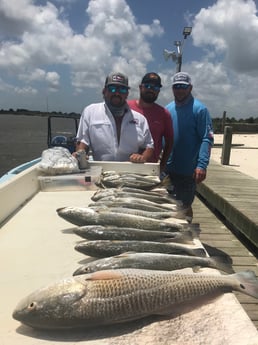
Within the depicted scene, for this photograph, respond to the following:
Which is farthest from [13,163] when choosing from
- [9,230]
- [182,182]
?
[9,230]

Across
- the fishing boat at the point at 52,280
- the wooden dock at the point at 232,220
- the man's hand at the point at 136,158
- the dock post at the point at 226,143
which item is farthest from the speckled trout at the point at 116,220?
the dock post at the point at 226,143

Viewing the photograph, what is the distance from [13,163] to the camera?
3017cm

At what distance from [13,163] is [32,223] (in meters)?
28.5

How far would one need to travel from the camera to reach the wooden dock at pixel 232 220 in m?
5.52

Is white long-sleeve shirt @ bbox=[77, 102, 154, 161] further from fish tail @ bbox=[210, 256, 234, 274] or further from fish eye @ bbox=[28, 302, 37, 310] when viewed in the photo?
fish eye @ bbox=[28, 302, 37, 310]

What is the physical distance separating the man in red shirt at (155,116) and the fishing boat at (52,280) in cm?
162

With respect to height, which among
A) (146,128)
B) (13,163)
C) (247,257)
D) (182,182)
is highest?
(146,128)

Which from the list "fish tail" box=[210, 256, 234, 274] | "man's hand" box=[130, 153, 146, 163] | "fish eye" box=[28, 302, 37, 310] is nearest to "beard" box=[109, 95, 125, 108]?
"man's hand" box=[130, 153, 146, 163]

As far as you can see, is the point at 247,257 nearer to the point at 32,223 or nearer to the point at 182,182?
the point at 182,182

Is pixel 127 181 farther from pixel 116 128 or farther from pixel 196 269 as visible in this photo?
pixel 196 269

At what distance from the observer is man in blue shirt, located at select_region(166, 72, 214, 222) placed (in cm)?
502

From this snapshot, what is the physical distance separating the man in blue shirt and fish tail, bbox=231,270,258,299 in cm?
299

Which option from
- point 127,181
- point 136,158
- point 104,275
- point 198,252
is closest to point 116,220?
point 198,252

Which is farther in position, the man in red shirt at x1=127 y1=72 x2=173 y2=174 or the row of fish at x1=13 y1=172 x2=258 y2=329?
the man in red shirt at x1=127 y1=72 x2=173 y2=174
